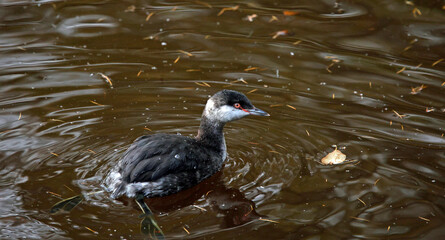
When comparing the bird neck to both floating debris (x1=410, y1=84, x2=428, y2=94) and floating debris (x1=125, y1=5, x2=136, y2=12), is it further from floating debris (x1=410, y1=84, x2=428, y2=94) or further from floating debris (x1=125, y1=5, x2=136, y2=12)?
floating debris (x1=125, y1=5, x2=136, y2=12)

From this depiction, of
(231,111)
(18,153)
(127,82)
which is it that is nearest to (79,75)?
(127,82)

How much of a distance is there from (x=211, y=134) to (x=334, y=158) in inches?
52.9

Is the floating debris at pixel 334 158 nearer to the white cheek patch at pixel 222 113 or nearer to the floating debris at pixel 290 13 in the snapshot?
the white cheek patch at pixel 222 113

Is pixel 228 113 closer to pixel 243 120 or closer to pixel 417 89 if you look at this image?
pixel 243 120

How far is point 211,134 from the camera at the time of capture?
640cm

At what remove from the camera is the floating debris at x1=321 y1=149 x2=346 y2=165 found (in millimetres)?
6148

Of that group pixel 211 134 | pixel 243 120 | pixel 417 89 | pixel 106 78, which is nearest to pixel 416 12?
pixel 417 89

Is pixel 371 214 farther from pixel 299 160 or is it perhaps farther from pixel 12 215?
pixel 12 215

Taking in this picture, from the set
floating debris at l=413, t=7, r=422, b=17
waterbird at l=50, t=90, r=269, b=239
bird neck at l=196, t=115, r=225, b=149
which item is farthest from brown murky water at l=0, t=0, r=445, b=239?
bird neck at l=196, t=115, r=225, b=149

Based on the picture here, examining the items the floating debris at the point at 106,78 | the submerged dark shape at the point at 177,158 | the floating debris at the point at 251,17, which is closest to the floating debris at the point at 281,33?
the floating debris at the point at 251,17

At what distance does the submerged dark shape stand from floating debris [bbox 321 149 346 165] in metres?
0.86

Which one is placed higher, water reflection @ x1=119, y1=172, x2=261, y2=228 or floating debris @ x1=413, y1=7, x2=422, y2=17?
floating debris @ x1=413, y1=7, x2=422, y2=17

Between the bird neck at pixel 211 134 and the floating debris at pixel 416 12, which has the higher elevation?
the floating debris at pixel 416 12

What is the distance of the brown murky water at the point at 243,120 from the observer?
5.32 m
